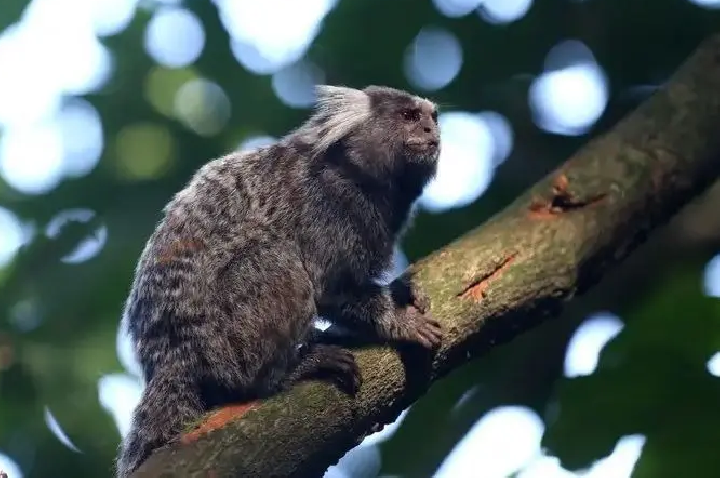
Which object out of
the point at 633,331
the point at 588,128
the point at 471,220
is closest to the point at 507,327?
the point at 633,331

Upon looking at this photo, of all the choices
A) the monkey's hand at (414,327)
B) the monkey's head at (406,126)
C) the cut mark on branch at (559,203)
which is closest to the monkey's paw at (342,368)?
the monkey's hand at (414,327)

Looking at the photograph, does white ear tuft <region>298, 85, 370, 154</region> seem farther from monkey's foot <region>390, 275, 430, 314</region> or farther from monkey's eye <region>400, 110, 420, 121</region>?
monkey's foot <region>390, 275, 430, 314</region>

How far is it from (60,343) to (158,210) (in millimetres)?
900

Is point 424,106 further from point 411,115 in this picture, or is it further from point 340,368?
point 340,368

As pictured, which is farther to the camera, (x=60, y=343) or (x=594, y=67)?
(x=594, y=67)

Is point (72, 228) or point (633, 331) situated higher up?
point (633, 331)

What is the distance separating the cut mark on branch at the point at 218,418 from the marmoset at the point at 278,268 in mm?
102

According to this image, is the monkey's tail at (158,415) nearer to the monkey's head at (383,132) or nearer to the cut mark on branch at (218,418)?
the cut mark on branch at (218,418)

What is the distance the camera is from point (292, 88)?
216 inches

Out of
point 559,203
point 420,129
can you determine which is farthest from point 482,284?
point 420,129

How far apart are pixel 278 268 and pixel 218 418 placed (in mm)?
787

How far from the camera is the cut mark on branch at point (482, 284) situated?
3596 millimetres

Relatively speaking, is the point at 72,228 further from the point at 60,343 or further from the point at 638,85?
the point at 638,85

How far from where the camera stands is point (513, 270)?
364cm
